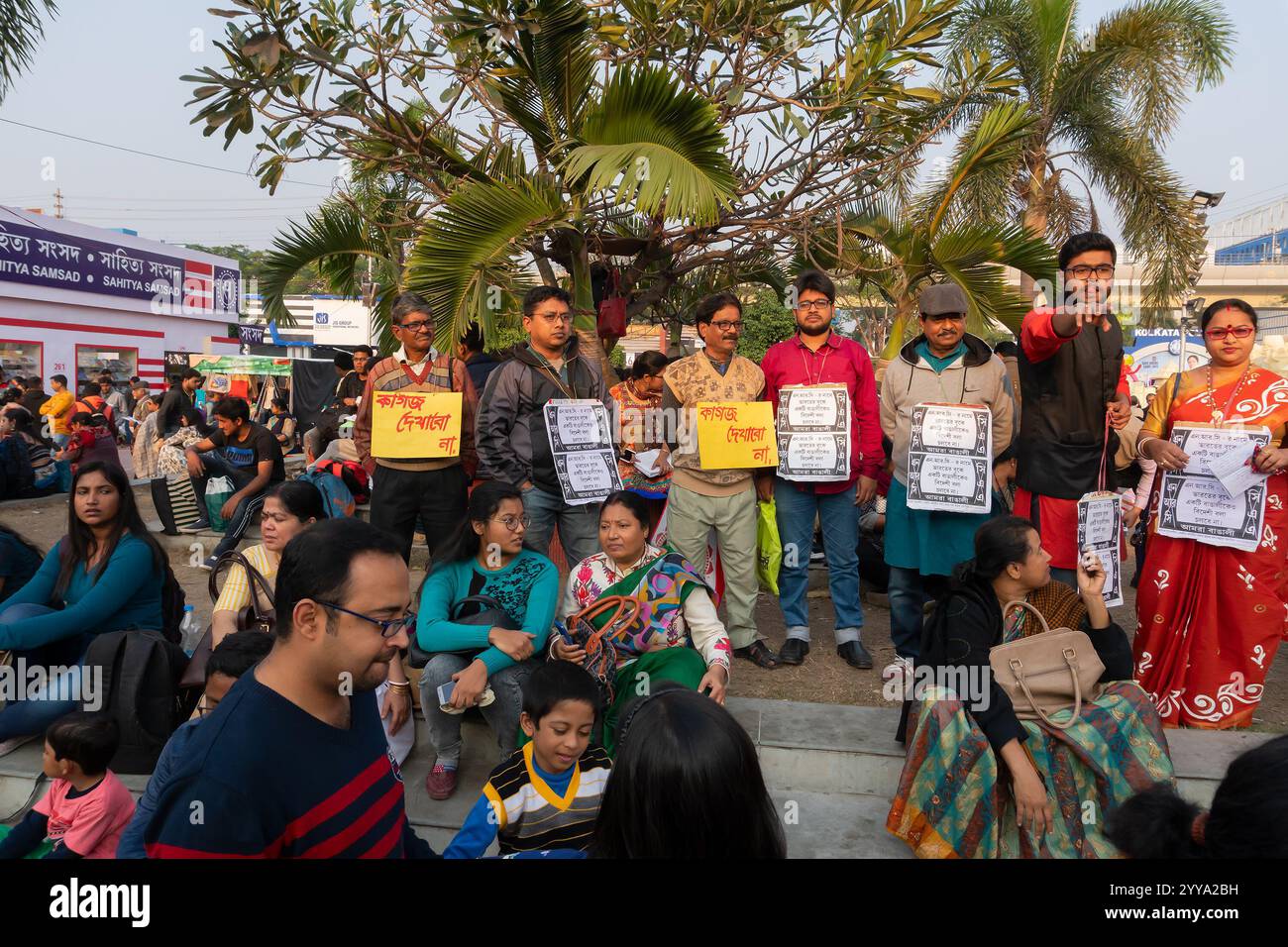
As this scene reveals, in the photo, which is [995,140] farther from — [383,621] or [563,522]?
Result: [383,621]

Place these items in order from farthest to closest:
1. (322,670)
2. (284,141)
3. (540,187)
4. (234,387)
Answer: (234,387) < (284,141) < (540,187) < (322,670)

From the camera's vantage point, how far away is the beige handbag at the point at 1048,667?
3049mm

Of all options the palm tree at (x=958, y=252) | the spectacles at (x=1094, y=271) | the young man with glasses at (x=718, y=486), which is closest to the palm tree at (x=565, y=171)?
the young man with glasses at (x=718, y=486)

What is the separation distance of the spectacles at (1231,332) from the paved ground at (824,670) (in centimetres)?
176

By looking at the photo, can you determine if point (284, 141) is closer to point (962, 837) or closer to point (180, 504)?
point (180, 504)

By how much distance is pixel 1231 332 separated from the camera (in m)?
3.86

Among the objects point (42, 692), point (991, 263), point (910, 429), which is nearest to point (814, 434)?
point (910, 429)

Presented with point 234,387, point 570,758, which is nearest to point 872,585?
point 570,758

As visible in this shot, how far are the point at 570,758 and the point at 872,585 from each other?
13.3ft

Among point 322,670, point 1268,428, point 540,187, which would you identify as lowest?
point 322,670

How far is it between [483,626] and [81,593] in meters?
1.81

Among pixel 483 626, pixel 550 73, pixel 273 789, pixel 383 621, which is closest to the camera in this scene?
pixel 273 789

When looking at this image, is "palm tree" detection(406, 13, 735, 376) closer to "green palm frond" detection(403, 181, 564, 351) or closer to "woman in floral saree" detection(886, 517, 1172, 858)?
"green palm frond" detection(403, 181, 564, 351)
